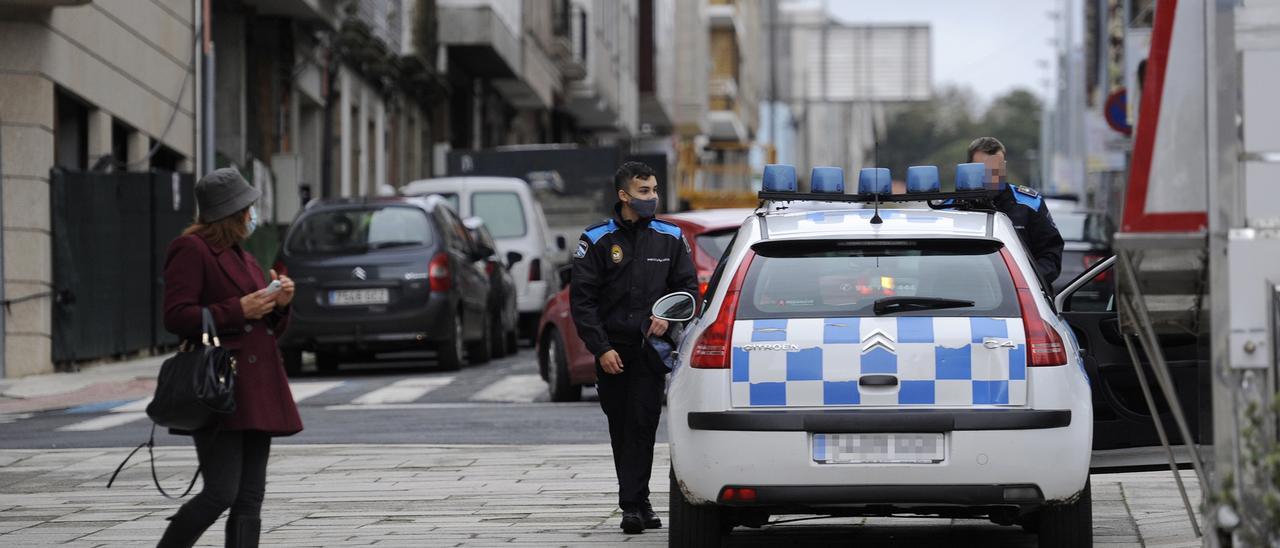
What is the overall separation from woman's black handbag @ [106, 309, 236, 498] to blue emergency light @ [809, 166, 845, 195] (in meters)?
3.06

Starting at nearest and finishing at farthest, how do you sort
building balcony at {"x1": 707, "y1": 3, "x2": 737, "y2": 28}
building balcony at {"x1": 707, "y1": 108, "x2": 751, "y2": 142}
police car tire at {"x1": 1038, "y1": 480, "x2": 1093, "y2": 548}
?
police car tire at {"x1": 1038, "y1": 480, "x2": 1093, "y2": 548} < building balcony at {"x1": 707, "y1": 108, "x2": 751, "y2": 142} < building balcony at {"x1": 707, "y1": 3, "x2": 737, "y2": 28}

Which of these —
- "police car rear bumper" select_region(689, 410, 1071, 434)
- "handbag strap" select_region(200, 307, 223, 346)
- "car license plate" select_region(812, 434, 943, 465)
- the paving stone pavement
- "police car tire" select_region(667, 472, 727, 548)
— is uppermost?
"handbag strap" select_region(200, 307, 223, 346)

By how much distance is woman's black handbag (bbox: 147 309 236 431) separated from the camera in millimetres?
6746

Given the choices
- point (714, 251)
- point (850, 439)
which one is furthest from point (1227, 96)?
point (714, 251)

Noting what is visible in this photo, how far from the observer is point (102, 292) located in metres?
21.1

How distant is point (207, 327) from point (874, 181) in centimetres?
337

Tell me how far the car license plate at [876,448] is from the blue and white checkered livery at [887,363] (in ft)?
0.38

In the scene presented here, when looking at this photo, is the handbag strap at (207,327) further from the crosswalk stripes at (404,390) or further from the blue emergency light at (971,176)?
the crosswalk stripes at (404,390)

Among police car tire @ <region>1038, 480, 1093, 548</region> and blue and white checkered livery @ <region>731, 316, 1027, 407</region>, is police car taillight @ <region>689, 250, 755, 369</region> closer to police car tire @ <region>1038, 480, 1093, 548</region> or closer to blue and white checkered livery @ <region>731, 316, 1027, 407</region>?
blue and white checkered livery @ <region>731, 316, 1027, 407</region>

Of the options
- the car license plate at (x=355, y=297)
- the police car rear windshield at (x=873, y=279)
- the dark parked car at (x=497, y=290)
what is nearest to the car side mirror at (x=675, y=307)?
the police car rear windshield at (x=873, y=279)

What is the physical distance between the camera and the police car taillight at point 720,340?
7.60 m

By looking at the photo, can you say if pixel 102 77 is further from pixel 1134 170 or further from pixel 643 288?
pixel 1134 170

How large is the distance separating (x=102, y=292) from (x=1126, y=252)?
639 inches

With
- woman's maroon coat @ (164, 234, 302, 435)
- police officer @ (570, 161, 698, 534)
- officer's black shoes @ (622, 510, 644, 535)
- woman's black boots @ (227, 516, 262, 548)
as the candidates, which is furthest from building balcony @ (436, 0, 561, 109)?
woman's black boots @ (227, 516, 262, 548)
